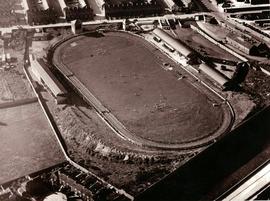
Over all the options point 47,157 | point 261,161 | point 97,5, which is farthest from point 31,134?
point 97,5

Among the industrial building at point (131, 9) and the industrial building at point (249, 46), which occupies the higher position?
the industrial building at point (131, 9)

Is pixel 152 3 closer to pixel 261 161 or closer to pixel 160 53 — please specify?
pixel 160 53

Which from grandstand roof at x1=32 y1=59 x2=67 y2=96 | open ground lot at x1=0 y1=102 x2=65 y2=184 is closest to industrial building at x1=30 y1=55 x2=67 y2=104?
grandstand roof at x1=32 y1=59 x2=67 y2=96

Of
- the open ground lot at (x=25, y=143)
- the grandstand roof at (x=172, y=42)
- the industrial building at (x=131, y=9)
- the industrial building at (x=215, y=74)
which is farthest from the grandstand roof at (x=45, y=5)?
the industrial building at (x=215, y=74)

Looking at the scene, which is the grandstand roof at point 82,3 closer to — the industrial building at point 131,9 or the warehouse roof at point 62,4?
the warehouse roof at point 62,4

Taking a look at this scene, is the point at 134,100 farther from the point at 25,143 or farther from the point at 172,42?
the point at 172,42

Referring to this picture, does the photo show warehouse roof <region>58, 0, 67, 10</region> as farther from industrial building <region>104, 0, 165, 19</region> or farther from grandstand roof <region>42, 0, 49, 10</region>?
industrial building <region>104, 0, 165, 19</region>

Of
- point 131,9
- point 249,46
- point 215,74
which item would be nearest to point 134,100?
point 215,74

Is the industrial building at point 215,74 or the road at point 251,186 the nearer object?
the road at point 251,186
